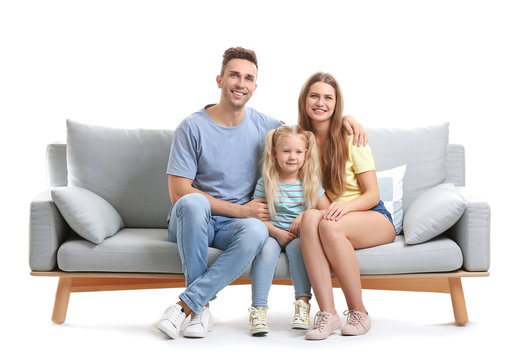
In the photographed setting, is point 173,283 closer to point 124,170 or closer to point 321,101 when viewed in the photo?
point 124,170

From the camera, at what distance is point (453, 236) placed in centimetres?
310

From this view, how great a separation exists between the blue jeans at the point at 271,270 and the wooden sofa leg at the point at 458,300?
640mm

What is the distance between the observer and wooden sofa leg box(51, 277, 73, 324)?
315cm

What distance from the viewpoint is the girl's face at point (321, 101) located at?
315 cm

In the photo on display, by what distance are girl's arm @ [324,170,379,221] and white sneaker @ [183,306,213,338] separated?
0.64 metres

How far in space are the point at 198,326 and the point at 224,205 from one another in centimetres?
54

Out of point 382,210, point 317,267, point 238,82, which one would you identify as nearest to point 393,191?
point 382,210

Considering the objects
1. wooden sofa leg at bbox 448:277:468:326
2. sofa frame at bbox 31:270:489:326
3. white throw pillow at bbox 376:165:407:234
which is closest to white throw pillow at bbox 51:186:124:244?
sofa frame at bbox 31:270:489:326

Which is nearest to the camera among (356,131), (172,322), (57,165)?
(172,322)

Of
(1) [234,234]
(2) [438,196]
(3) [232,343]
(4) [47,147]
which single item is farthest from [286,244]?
(4) [47,147]

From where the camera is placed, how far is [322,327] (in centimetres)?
287

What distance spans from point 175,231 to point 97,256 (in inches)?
13.3

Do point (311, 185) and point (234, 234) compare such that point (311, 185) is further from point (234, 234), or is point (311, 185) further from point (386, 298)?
point (386, 298)

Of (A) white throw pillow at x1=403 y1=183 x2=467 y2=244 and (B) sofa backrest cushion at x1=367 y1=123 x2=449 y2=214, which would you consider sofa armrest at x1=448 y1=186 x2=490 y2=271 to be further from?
(B) sofa backrest cushion at x1=367 y1=123 x2=449 y2=214
